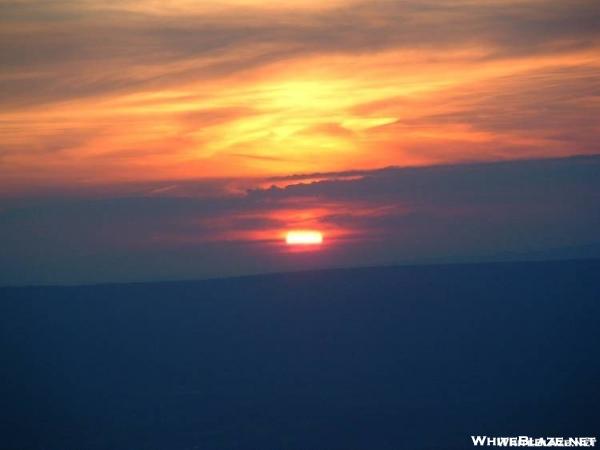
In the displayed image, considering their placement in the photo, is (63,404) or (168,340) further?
(168,340)

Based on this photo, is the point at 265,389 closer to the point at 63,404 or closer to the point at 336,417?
the point at 336,417

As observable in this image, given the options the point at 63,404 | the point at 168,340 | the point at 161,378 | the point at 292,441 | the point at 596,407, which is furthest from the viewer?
the point at 168,340

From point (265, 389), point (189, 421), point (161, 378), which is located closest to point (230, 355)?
point (161, 378)

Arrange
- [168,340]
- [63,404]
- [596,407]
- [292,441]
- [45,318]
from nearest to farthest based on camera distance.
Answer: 1. [292,441]
2. [596,407]
3. [63,404]
4. [168,340]
5. [45,318]

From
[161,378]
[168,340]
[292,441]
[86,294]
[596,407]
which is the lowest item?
[292,441]

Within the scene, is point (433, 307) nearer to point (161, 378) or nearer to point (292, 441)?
point (161, 378)

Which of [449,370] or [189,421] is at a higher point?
[449,370]
